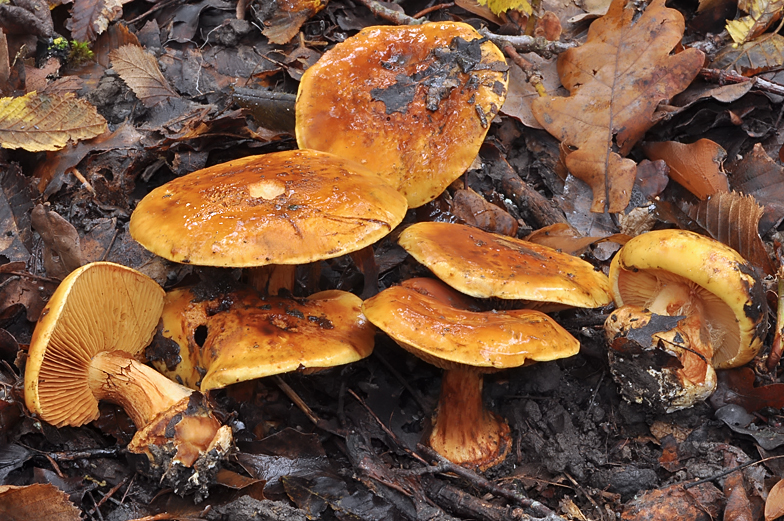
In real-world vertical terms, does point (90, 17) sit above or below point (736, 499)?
above

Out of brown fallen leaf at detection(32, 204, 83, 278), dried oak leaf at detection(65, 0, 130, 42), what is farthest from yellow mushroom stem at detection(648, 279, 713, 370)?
dried oak leaf at detection(65, 0, 130, 42)

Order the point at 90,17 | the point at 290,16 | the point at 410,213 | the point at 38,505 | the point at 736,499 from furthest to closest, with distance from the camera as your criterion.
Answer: the point at 290,16, the point at 90,17, the point at 410,213, the point at 736,499, the point at 38,505

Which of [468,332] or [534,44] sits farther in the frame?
[534,44]

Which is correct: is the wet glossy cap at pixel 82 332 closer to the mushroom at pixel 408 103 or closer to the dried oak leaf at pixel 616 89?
the mushroom at pixel 408 103

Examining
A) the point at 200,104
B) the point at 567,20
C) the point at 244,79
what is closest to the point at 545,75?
the point at 567,20

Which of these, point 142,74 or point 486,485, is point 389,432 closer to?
point 486,485

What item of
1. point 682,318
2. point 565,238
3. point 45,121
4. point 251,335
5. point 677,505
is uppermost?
point 45,121

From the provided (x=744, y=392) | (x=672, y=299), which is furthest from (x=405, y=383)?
(x=744, y=392)

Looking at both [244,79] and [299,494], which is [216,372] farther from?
[244,79]

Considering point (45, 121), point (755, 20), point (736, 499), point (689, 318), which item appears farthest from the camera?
point (755, 20)
